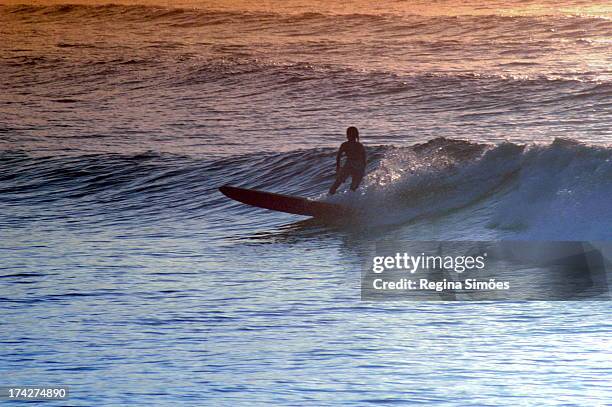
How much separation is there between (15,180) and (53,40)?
29688 mm

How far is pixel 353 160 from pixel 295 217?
4.43ft

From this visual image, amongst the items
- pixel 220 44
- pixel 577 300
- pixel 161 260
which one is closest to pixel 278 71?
pixel 220 44

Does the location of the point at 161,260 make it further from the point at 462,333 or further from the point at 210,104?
the point at 210,104

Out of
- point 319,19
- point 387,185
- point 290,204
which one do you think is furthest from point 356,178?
point 319,19

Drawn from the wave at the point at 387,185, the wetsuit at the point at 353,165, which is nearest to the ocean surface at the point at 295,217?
the wave at the point at 387,185

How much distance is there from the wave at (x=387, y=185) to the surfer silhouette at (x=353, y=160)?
264 mm

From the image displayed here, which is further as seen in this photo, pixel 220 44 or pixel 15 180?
pixel 220 44

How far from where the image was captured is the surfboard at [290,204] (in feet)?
57.3

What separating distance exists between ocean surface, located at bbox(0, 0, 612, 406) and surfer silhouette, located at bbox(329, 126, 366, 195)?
0.30 meters

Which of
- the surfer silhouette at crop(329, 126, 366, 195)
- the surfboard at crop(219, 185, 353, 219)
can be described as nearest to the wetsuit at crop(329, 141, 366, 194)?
the surfer silhouette at crop(329, 126, 366, 195)

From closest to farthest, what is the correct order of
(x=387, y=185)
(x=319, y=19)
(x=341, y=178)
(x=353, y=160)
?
(x=353, y=160) → (x=341, y=178) → (x=387, y=185) → (x=319, y=19)

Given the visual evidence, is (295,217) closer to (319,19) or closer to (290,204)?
(290,204)

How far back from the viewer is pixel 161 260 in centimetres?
1402

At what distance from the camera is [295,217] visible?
1800 cm
